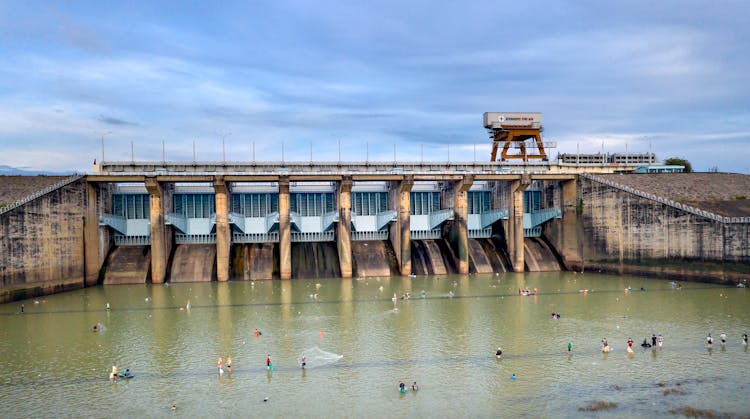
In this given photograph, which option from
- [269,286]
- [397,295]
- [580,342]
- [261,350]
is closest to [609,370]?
[580,342]

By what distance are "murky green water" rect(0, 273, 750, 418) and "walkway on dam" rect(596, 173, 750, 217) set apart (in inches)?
568

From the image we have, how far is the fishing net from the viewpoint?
130 feet

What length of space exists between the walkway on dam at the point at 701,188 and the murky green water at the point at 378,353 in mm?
14419

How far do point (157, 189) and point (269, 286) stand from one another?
67.5ft

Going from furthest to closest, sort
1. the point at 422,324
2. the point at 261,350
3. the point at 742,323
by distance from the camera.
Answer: the point at 422,324, the point at 742,323, the point at 261,350

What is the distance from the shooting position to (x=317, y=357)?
4097 centimetres

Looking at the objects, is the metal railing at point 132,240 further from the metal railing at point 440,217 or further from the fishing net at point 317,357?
the fishing net at point 317,357

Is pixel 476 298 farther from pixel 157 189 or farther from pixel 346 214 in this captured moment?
pixel 157 189

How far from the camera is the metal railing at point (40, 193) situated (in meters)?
63.7

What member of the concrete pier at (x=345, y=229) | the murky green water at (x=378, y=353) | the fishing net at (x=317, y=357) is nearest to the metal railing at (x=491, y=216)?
the murky green water at (x=378, y=353)

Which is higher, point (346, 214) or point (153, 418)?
point (346, 214)

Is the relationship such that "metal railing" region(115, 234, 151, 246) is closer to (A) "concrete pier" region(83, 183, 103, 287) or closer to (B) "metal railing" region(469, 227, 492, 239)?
(A) "concrete pier" region(83, 183, 103, 287)

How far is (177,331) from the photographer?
163ft

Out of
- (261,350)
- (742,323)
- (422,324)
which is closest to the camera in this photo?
(261,350)
